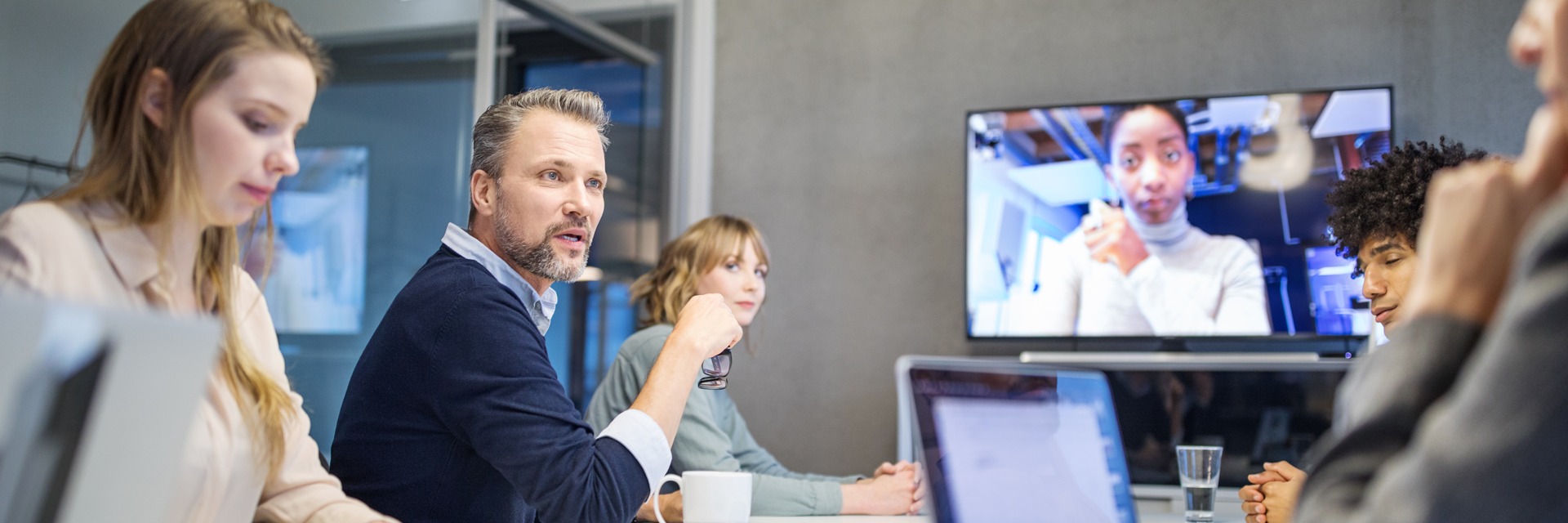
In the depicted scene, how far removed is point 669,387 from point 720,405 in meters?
0.83

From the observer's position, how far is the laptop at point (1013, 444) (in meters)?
0.80

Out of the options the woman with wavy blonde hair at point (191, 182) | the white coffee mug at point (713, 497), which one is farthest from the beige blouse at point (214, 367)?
the white coffee mug at point (713, 497)

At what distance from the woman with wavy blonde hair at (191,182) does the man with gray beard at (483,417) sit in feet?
0.88

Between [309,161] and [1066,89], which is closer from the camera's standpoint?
[309,161]

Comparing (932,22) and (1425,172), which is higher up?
(932,22)

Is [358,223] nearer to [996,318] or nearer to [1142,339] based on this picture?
[996,318]

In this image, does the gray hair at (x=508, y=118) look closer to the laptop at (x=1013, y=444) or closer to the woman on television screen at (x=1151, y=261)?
the laptop at (x=1013, y=444)

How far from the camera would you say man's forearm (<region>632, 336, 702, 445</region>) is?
123cm

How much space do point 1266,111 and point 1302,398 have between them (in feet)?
2.52

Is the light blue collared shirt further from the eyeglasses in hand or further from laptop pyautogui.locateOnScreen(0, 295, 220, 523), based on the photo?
laptop pyautogui.locateOnScreen(0, 295, 220, 523)

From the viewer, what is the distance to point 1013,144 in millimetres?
3000

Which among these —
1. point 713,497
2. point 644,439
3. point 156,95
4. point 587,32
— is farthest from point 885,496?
point 587,32

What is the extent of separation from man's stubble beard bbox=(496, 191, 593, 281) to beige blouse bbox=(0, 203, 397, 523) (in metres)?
0.44

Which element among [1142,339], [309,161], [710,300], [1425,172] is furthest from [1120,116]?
[309,161]
